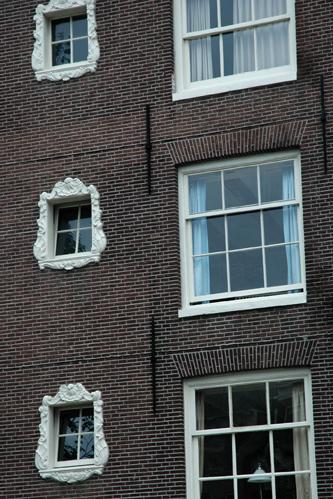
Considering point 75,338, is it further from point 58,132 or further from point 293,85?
point 293,85

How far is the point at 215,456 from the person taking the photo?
19.3 meters

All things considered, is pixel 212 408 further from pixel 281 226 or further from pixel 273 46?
pixel 273 46

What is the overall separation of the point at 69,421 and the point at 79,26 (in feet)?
22.9

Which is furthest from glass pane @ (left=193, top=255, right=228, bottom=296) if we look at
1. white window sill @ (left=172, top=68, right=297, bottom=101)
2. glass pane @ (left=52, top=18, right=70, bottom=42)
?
glass pane @ (left=52, top=18, right=70, bottom=42)

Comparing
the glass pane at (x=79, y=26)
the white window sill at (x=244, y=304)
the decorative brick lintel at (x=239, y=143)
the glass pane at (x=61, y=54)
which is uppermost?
the glass pane at (x=79, y=26)

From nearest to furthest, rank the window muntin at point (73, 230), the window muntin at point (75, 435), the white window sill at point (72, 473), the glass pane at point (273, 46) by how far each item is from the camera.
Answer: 1. the white window sill at point (72, 473)
2. the window muntin at point (75, 435)
3. the glass pane at point (273, 46)
4. the window muntin at point (73, 230)

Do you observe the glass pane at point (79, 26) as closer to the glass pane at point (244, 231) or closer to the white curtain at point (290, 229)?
the glass pane at point (244, 231)

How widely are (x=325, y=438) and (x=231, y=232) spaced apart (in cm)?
374

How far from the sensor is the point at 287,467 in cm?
1888

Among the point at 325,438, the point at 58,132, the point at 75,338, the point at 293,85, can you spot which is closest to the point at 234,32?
the point at 293,85

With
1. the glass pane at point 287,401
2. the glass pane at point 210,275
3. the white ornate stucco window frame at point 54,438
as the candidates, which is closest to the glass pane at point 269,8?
the glass pane at point 210,275

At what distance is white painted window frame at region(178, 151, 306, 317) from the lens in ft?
64.0

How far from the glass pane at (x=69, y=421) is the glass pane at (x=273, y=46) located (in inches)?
256

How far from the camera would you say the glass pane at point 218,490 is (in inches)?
751
